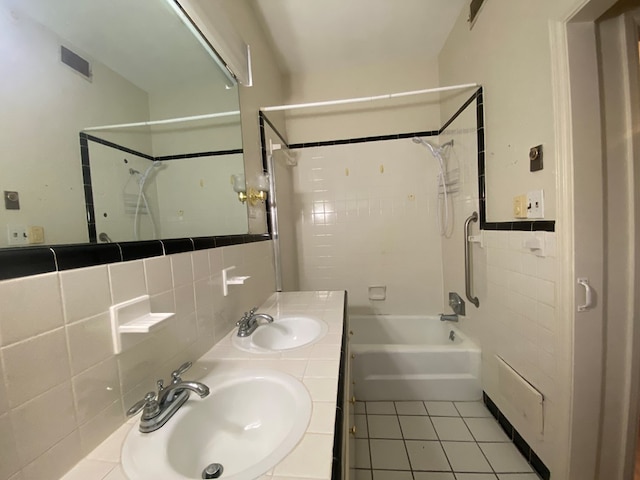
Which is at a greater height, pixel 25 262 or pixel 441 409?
pixel 25 262

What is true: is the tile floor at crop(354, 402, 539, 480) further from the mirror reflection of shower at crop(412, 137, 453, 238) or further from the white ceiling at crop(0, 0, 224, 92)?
the white ceiling at crop(0, 0, 224, 92)

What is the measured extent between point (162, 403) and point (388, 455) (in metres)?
1.30

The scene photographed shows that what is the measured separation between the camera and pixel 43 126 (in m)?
0.76

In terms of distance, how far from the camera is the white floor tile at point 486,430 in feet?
4.45

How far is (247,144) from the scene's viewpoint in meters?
1.47

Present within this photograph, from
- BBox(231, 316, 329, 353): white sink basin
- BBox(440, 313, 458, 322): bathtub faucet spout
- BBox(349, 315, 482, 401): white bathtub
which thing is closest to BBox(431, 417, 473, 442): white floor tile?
BBox(349, 315, 482, 401): white bathtub

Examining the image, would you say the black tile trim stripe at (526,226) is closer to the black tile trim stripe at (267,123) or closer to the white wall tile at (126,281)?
the white wall tile at (126,281)

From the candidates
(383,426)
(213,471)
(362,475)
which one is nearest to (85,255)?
(213,471)

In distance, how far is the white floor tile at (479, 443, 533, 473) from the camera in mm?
1190

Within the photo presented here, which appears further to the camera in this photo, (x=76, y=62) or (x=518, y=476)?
(x=518, y=476)

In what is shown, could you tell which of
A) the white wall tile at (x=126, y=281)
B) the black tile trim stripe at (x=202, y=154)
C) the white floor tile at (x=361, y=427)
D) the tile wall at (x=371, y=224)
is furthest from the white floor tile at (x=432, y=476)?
the black tile trim stripe at (x=202, y=154)

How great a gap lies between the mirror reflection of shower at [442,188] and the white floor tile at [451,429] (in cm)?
131

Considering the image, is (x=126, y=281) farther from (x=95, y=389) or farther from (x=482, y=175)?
(x=482, y=175)

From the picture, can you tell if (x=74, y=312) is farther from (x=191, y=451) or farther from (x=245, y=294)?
(x=245, y=294)
